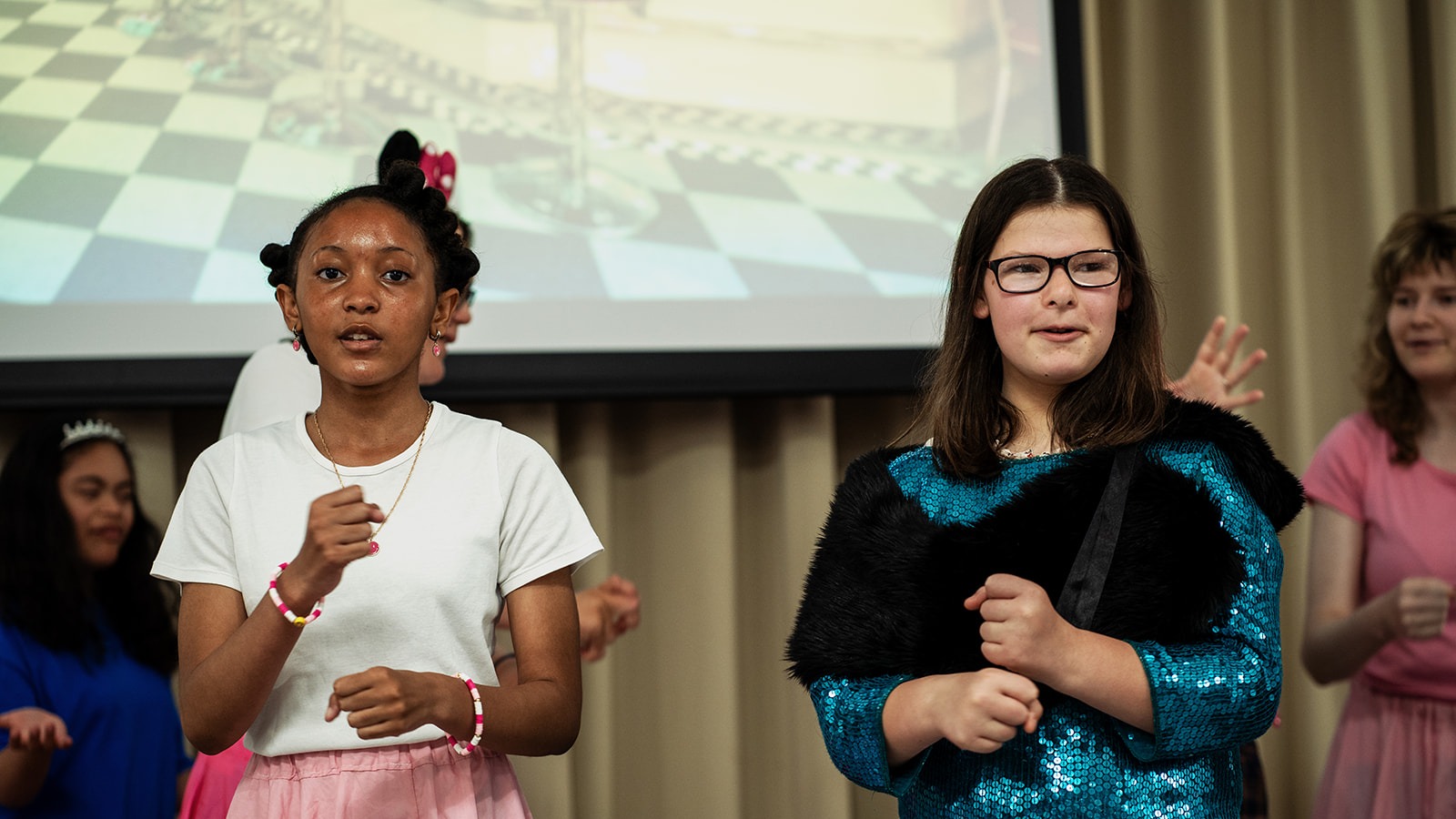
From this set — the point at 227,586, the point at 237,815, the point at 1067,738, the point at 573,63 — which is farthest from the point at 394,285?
Answer: the point at 573,63

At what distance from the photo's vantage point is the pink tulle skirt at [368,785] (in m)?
1.26

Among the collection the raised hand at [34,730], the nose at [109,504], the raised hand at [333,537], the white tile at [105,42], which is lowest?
the raised hand at [34,730]

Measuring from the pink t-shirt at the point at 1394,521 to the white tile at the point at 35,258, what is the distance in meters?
2.44

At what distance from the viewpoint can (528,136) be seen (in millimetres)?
2760

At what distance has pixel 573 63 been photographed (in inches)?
110

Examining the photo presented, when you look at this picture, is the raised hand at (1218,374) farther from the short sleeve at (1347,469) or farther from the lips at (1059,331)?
the lips at (1059,331)

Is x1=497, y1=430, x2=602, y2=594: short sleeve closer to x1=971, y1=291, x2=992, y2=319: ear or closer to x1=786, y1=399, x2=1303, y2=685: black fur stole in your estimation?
x1=786, y1=399, x2=1303, y2=685: black fur stole

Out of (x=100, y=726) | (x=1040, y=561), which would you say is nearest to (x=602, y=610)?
(x=1040, y=561)

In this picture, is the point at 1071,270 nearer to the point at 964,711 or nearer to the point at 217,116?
the point at 964,711

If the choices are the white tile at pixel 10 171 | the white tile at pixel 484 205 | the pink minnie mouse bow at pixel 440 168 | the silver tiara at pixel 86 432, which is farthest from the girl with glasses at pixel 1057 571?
the white tile at pixel 10 171

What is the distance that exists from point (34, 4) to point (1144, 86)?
256 cm

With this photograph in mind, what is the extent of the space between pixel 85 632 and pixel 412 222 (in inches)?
51.6

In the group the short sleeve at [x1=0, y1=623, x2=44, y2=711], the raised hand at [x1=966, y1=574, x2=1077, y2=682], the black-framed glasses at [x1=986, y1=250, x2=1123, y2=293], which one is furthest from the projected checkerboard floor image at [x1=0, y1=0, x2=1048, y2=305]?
the raised hand at [x1=966, y1=574, x2=1077, y2=682]

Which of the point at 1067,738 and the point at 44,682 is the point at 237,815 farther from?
the point at 44,682
